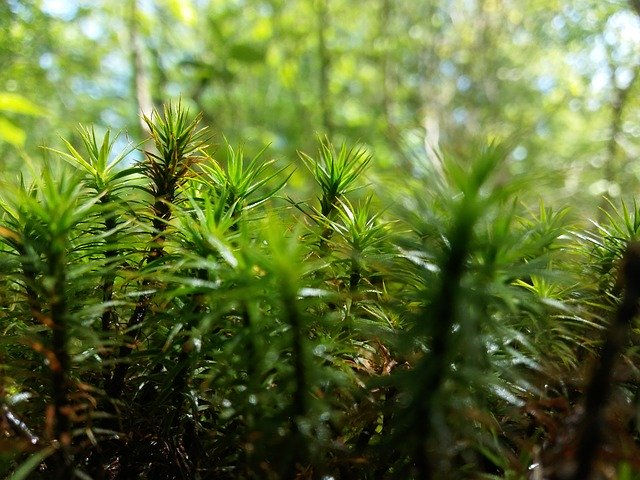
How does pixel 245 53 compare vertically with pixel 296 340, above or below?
above

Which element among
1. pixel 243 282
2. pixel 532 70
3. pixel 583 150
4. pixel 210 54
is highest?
pixel 532 70

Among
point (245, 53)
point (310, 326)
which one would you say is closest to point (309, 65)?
point (245, 53)

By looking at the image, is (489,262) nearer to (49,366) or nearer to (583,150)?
(49,366)

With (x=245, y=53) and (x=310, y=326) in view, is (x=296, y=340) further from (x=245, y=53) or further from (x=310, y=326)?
(x=245, y=53)

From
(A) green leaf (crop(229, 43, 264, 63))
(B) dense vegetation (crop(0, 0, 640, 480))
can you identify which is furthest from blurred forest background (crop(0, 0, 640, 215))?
(B) dense vegetation (crop(0, 0, 640, 480))

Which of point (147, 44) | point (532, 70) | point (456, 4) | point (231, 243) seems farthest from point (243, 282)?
point (532, 70)

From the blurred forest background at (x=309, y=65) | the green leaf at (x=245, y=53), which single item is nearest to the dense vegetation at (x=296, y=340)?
the blurred forest background at (x=309, y=65)
